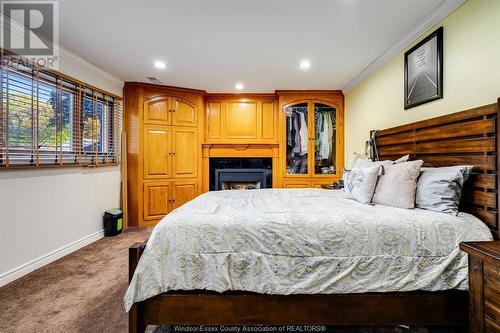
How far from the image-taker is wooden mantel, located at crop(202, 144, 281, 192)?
4199 millimetres

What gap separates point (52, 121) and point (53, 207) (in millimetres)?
930

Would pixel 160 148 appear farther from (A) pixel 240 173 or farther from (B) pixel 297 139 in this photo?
(B) pixel 297 139

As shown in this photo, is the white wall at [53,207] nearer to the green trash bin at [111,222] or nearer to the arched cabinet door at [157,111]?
the green trash bin at [111,222]

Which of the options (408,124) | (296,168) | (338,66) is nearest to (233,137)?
(296,168)

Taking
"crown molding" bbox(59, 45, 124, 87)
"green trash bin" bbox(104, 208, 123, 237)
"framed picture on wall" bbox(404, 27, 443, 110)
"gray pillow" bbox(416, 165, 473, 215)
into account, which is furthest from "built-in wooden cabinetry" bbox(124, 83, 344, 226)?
"gray pillow" bbox(416, 165, 473, 215)

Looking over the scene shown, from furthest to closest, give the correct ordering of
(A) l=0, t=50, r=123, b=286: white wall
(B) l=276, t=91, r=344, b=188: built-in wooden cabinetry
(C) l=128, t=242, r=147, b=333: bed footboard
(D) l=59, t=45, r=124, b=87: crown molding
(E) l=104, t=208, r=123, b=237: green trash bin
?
1. (B) l=276, t=91, r=344, b=188: built-in wooden cabinetry
2. (E) l=104, t=208, r=123, b=237: green trash bin
3. (D) l=59, t=45, r=124, b=87: crown molding
4. (A) l=0, t=50, r=123, b=286: white wall
5. (C) l=128, t=242, r=147, b=333: bed footboard

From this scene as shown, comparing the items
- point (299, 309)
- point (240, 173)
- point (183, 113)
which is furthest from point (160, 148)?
point (299, 309)

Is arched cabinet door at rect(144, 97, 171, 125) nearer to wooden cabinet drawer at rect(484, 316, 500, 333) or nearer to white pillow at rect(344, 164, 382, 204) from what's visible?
white pillow at rect(344, 164, 382, 204)

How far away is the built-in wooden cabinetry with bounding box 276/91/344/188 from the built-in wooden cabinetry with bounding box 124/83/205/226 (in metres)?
1.50

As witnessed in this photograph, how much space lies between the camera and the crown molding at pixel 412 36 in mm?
1837

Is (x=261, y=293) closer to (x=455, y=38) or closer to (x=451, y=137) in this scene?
(x=451, y=137)

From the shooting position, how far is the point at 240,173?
168 inches

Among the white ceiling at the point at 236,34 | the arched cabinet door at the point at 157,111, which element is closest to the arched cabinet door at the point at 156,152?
the arched cabinet door at the point at 157,111

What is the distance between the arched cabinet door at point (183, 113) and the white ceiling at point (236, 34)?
26.5 inches
